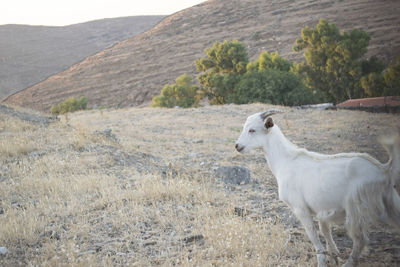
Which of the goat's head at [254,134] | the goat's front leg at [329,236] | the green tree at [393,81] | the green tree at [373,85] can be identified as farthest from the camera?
the green tree at [373,85]

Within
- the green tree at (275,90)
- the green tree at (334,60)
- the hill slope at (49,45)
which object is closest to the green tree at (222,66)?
the green tree at (275,90)

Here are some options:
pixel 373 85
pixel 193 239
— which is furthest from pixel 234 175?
pixel 373 85

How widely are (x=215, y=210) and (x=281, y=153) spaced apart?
69.1 inches

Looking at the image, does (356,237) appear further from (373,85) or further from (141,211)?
(373,85)

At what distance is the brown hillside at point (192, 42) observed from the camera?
7606 cm

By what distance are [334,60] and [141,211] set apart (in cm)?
4137

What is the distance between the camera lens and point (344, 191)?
135 inches

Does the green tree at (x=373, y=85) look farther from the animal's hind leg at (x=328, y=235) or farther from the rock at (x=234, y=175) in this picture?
the animal's hind leg at (x=328, y=235)

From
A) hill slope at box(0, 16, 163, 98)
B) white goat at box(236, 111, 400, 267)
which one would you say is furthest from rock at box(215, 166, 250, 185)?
hill slope at box(0, 16, 163, 98)

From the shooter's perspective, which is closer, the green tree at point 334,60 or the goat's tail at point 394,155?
the goat's tail at point 394,155

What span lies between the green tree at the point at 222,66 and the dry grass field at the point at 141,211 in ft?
104

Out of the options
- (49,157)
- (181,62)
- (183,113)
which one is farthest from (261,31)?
(49,157)

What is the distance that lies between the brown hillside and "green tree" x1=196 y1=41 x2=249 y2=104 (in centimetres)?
2932

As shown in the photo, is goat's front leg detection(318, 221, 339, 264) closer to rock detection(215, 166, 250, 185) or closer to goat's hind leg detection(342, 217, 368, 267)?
goat's hind leg detection(342, 217, 368, 267)
